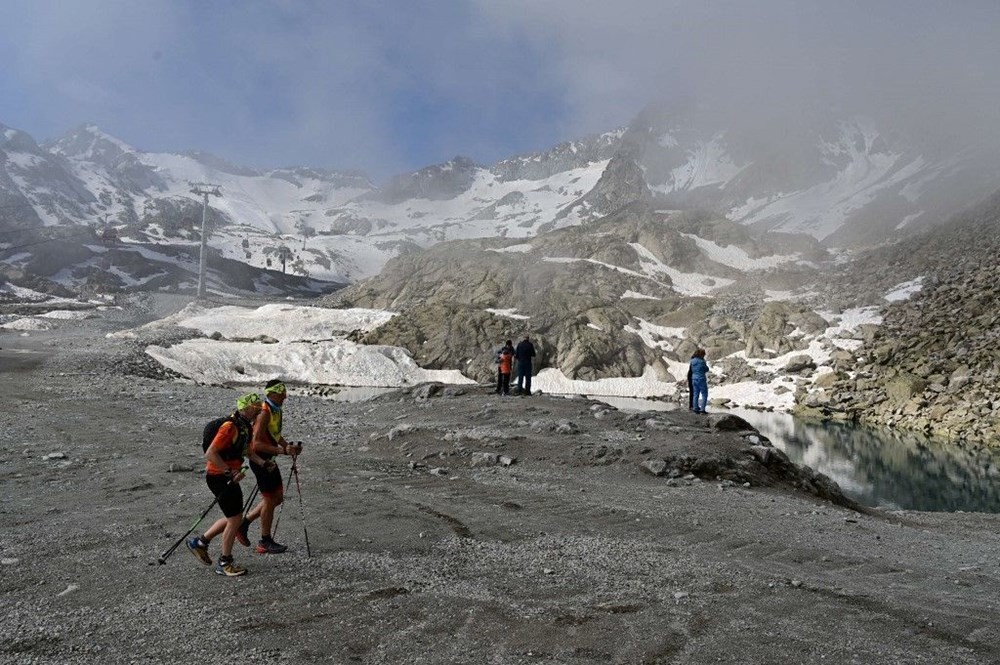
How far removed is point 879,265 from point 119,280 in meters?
124

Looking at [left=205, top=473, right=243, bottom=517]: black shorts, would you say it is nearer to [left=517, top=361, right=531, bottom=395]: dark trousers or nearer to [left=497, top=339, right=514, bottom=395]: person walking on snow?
[left=497, top=339, right=514, bottom=395]: person walking on snow

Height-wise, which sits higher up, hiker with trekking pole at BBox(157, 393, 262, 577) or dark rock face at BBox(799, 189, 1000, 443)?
dark rock face at BBox(799, 189, 1000, 443)

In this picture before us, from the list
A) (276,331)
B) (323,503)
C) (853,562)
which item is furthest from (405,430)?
(276,331)

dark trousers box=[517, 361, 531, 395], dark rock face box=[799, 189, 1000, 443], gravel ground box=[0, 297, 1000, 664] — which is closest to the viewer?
gravel ground box=[0, 297, 1000, 664]

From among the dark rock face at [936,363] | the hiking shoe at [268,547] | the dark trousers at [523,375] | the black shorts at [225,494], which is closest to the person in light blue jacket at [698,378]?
the dark trousers at [523,375]

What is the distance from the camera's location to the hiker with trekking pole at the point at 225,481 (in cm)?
722

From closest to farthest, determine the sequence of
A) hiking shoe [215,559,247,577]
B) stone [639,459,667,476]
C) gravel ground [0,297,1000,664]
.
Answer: gravel ground [0,297,1000,664] → hiking shoe [215,559,247,577] → stone [639,459,667,476]

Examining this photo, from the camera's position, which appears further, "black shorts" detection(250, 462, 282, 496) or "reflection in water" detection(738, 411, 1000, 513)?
"reflection in water" detection(738, 411, 1000, 513)

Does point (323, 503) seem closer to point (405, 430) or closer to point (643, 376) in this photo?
point (405, 430)

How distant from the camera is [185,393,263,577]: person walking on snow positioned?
23.7ft

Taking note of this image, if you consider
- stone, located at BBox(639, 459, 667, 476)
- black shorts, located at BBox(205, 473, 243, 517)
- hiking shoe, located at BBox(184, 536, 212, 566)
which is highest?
black shorts, located at BBox(205, 473, 243, 517)

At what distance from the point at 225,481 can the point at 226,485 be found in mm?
47

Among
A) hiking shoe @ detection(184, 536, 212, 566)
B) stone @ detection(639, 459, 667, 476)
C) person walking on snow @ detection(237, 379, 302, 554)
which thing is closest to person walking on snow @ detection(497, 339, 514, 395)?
stone @ detection(639, 459, 667, 476)

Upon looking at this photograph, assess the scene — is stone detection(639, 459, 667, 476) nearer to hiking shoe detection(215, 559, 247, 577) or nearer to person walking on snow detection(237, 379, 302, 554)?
person walking on snow detection(237, 379, 302, 554)
